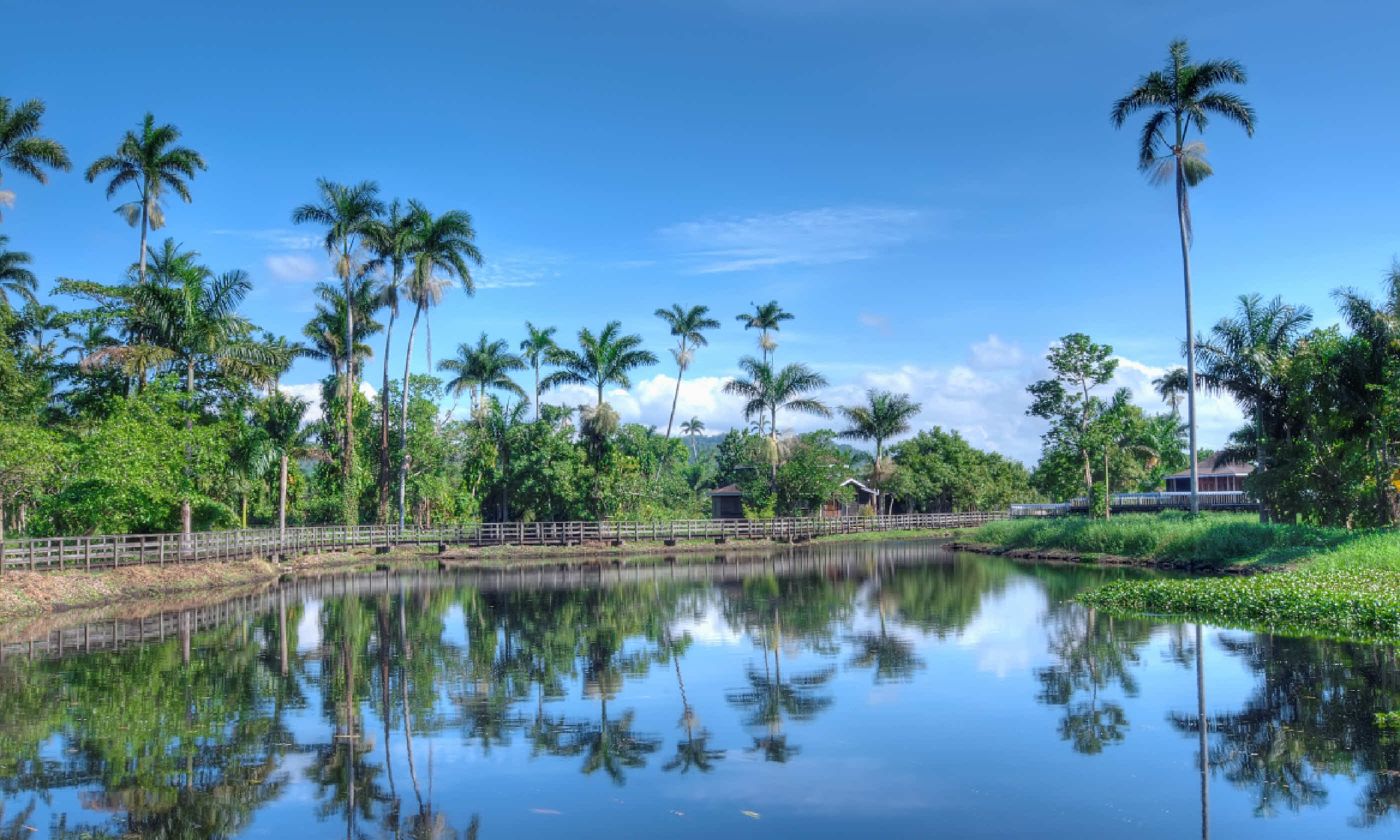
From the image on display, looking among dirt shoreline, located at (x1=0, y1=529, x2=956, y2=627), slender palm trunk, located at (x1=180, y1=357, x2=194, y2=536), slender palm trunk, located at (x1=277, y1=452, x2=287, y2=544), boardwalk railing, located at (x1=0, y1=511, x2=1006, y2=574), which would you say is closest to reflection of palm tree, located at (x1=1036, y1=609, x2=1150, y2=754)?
dirt shoreline, located at (x1=0, y1=529, x2=956, y2=627)

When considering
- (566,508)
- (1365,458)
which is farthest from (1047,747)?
(566,508)

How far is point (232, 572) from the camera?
34.1 metres

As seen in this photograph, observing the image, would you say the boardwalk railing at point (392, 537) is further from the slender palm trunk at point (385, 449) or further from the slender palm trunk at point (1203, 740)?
the slender palm trunk at point (1203, 740)

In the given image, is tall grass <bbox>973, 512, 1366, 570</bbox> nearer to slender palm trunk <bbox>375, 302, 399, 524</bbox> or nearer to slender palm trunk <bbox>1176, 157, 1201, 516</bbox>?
slender palm trunk <bbox>1176, 157, 1201, 516</bbox>

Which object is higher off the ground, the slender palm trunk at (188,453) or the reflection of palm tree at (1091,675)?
the slender palm trunk at (188,453)

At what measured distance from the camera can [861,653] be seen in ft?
58.9

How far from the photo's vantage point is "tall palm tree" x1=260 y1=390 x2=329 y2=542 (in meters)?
43.0

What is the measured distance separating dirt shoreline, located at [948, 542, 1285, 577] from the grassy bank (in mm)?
123

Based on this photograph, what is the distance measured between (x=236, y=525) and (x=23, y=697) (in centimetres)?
3691

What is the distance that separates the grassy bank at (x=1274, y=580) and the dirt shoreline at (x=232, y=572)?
21920mm

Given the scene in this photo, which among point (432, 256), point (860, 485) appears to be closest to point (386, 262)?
point (432, 256)

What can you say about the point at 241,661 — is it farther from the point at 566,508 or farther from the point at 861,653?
the point at 566,508

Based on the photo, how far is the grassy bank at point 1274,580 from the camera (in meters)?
19.1

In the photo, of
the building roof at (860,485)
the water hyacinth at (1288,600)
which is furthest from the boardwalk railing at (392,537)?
the water hyacinth at (1288,600)
